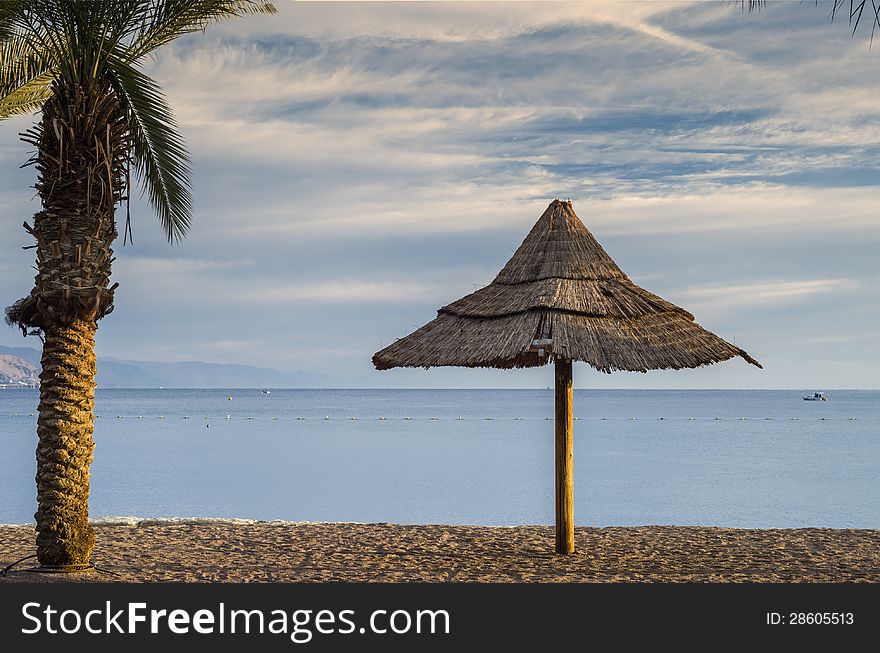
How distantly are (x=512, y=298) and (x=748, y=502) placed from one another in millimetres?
13888

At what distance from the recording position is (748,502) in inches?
843

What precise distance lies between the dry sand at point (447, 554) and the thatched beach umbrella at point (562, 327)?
855 millimetres

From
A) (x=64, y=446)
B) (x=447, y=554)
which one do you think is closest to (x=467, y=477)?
(x=447, y=554)

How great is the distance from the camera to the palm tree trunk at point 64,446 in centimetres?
828

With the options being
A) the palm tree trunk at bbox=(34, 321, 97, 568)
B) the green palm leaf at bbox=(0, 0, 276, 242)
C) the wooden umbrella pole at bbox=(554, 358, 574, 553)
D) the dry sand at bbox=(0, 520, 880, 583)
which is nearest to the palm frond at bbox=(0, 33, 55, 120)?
the green palm leaf at bbox=(0, 0, 276, 242)

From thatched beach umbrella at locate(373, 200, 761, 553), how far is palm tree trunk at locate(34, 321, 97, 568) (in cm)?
276

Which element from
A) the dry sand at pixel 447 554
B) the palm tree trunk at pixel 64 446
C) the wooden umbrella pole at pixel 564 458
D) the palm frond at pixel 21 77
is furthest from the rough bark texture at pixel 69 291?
the wooden umbrella pole at pixel 564 458

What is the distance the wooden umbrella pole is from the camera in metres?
9.23

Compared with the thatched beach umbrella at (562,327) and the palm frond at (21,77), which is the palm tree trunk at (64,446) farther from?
the palm frond at (21,77)

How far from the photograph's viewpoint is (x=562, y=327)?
29.3 feet

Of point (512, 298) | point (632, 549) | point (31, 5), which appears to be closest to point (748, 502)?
point (632, 549)

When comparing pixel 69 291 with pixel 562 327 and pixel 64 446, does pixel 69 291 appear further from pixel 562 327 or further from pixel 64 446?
pixel 562 327
